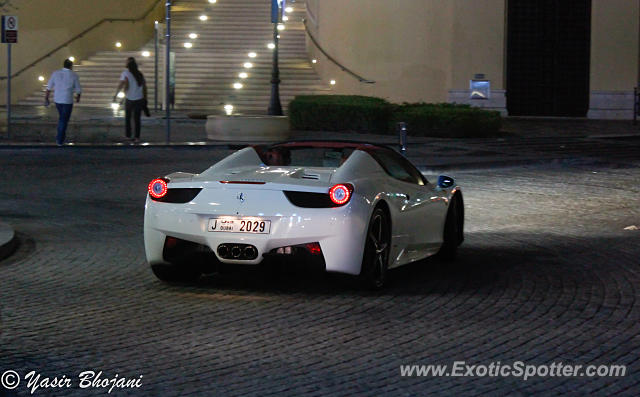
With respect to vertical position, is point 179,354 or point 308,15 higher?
point 308,15

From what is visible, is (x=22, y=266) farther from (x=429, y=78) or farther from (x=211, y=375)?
(x=429, y=78)

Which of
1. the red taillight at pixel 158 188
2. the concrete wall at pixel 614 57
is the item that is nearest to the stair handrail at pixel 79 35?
the concrete wall at pixel 614 57

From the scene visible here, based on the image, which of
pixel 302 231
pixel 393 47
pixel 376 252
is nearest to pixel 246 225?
pixel 302 231

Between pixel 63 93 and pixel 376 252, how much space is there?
17.2 m

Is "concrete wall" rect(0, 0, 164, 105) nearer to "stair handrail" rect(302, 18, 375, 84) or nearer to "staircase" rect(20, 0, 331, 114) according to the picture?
"staircase" rect(20, 0, 331, 114)

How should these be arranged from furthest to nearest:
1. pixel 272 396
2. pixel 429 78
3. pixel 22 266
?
pixel 429 78, pixel 22 266, pixel 272 396

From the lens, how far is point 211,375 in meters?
6.89

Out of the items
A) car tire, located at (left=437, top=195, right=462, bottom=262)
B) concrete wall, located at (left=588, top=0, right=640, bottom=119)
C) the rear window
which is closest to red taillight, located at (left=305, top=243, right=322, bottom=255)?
the rear window

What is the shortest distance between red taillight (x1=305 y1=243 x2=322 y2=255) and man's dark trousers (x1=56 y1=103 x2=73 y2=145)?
16.8 meters

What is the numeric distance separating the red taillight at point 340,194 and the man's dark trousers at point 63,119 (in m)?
16.8

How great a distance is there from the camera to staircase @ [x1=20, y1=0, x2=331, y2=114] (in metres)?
40.0

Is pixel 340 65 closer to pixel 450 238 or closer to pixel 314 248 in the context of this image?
pixel 450 238

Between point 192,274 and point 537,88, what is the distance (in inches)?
1283

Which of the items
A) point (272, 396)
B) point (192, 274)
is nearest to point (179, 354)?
point (272, 396)
